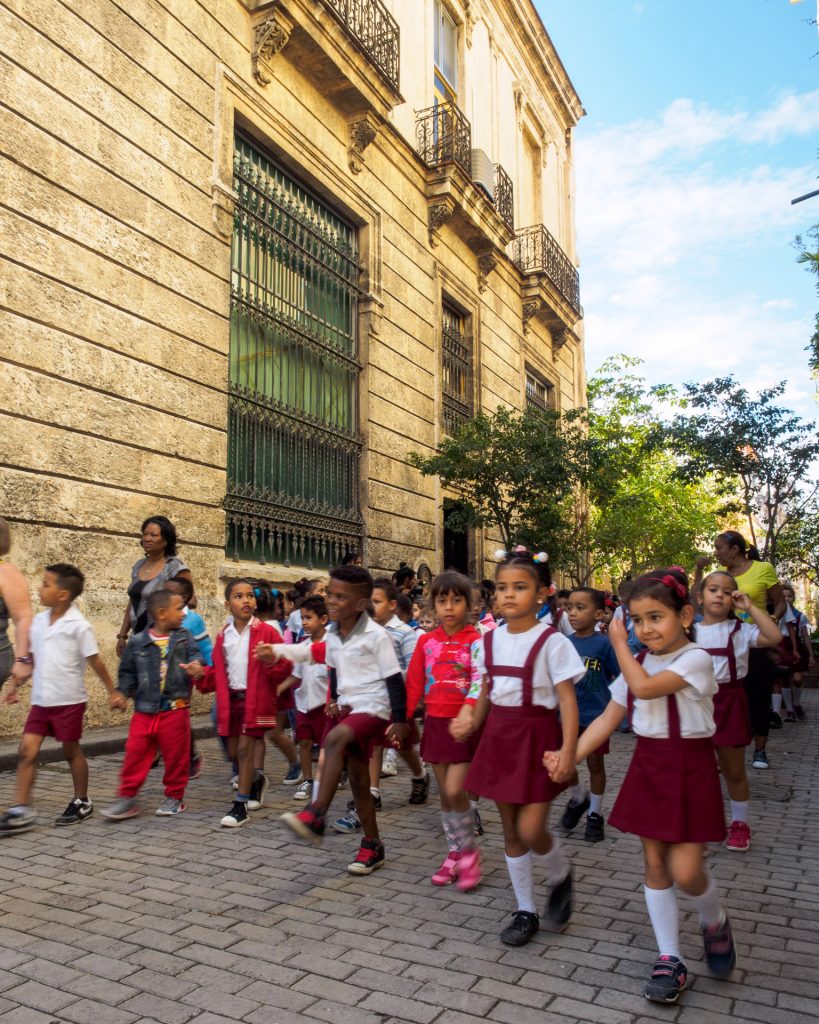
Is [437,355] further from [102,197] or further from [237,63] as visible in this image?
[102,197]

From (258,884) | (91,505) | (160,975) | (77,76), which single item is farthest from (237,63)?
(160,975)

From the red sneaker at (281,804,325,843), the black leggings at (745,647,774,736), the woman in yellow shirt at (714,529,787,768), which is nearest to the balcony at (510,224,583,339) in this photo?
the woman in yellow shirt at (714,529,787,768)

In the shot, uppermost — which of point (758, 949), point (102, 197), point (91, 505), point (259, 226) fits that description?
point (259, 226)

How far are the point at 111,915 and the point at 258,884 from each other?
2.35ft

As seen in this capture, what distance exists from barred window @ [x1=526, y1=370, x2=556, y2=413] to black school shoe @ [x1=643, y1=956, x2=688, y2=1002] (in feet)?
60.1

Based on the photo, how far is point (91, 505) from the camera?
26.9ft

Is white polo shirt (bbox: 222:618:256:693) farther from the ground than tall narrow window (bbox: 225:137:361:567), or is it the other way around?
tall narrow window (bbox: 225:137:361:567)

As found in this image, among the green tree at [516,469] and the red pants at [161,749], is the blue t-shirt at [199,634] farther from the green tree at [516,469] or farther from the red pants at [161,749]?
the green tree at [516,469]

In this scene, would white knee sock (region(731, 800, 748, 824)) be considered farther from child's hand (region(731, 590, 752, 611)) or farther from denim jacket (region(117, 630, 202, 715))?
denim jacket (region(117, 630, 202, 715))

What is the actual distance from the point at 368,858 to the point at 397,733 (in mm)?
629

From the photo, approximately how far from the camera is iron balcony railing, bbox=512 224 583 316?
20938mm

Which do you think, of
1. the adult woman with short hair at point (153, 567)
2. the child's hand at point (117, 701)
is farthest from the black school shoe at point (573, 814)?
the adult woman with short hair at point (153, 567)

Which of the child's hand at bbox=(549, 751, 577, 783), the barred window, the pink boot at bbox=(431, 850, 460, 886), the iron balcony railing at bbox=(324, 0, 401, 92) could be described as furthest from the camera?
the barred window

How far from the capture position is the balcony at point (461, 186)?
1562cm
